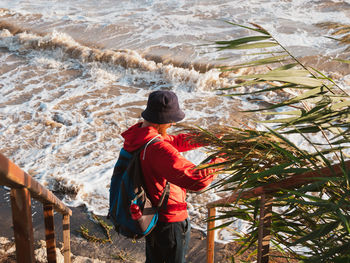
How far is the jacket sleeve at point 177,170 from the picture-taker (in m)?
2.10

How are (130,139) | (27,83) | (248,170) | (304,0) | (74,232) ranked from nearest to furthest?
(248,170), (130,139), (74,232), (27,83), (304,0)

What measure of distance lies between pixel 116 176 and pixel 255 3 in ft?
45.8

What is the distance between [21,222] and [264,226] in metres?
1.19

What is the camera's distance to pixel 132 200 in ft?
7.52

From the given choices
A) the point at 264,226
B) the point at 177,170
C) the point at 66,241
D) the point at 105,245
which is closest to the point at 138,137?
the point at 177,170

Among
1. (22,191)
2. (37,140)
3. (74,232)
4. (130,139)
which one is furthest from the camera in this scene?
(37,140)

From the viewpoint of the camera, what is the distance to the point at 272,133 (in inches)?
Answer: 74.7

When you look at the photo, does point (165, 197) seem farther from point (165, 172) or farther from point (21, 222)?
point (21, 222)

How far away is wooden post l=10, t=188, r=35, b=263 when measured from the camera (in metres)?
1.45

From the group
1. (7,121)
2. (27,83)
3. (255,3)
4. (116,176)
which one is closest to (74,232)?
(116,176)

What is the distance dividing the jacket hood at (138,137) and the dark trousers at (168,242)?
548mm

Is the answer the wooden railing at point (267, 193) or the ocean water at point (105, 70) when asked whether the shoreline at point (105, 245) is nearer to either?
the ocean water at point (105, 70)

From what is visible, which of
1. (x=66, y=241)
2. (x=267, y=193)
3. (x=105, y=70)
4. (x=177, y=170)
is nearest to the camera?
(x=267, y=193)

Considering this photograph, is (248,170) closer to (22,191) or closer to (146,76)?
(22,191)
